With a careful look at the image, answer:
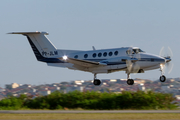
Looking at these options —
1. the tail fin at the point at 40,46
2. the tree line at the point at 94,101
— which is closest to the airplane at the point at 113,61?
the tail fin at the point at 40,46

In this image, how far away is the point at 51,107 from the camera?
Answer: 1560 inches

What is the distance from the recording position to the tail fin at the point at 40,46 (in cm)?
4288

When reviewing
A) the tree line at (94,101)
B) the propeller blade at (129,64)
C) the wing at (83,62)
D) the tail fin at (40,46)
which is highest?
the tail fin at (40,46)

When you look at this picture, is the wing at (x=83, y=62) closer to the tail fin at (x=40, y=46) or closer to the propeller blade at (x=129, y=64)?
the propeller blade at (x=129, y=64)

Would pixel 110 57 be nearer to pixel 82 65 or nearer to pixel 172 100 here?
pixel 82 65

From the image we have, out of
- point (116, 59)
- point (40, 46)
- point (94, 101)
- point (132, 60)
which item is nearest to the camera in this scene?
point (132, 60)

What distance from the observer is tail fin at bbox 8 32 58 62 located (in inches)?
1688

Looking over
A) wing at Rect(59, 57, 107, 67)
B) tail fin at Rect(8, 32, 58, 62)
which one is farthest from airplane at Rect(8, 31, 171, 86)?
tail fin at Rect(8, 32, 58, 62)

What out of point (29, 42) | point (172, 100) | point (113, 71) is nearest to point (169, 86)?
point (172, 100)

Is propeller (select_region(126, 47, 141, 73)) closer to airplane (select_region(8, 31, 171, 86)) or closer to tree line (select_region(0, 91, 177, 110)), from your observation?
airplane (select_region(8, 31, 171, 86))

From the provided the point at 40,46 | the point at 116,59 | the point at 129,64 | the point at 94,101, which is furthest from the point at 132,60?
the point at 40,46

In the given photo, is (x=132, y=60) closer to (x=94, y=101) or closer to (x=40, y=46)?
(x=94, y=101)

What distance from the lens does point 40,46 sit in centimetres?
4316

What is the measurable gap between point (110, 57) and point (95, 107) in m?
5.22
